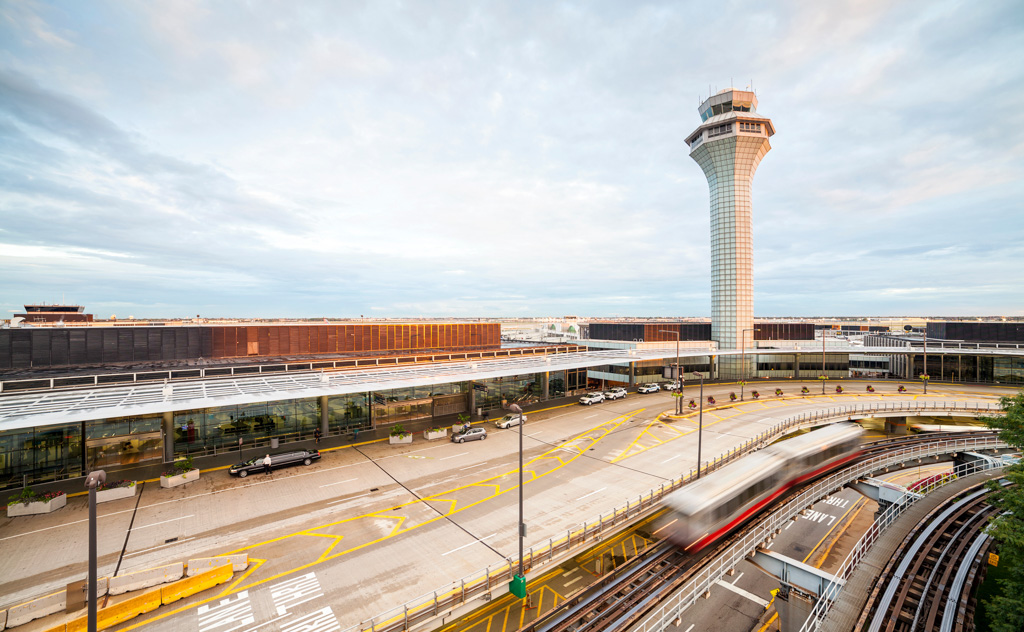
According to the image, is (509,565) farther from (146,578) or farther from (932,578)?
(932,578)

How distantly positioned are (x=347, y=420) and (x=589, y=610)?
3161cm

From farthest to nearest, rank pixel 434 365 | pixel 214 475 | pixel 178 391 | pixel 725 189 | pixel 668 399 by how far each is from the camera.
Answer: pixel 725 189, pixel 668 399, pixel 434 365, pixel 178 391, pixel 214 475

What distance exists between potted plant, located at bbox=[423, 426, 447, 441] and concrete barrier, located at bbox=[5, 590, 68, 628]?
2512cm

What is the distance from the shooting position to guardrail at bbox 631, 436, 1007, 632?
1762 cm

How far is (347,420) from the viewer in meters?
41.4

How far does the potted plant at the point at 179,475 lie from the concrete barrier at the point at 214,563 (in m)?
12.5

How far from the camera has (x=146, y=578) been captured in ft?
55.4

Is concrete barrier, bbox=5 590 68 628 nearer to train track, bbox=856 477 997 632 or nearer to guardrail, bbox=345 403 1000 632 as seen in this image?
guardrail, bbox=345 403 1000 632

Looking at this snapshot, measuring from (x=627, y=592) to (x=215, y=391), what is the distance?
34.0 metres

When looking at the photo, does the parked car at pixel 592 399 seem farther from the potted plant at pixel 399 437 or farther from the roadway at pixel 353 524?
the potted plant at pixel 399 437

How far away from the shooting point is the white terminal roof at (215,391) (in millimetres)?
24836

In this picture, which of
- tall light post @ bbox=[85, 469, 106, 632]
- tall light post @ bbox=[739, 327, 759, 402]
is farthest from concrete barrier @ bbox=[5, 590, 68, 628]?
tall light post @ bbox=[739, 327, 759, 402]

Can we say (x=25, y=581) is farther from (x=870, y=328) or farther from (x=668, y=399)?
(x=870, y=328)

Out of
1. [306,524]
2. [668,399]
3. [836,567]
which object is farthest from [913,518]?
[306,524]
